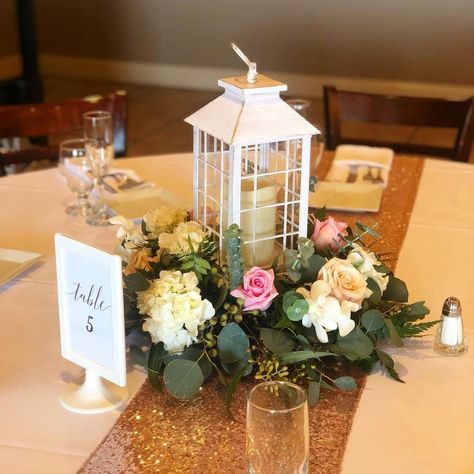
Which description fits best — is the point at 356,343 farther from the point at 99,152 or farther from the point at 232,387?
the point at 99,152

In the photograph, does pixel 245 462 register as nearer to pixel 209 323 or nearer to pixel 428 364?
pixel 209 323

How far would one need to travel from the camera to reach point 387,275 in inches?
51.0

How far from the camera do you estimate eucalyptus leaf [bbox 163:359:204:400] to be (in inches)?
43.8

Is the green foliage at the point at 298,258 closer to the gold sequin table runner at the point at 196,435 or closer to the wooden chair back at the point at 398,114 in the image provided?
the gold sequin table runner at the point at 196,435

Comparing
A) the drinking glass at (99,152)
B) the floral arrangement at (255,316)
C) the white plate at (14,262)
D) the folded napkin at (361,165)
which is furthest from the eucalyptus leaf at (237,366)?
the folded napkin at (361,165)

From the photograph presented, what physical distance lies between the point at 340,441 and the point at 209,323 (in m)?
0.23

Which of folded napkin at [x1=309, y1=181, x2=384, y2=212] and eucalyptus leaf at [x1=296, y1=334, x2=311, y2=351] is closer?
eucalyptus leaf at [x1=296, y1=334, x2=311, y2=351]

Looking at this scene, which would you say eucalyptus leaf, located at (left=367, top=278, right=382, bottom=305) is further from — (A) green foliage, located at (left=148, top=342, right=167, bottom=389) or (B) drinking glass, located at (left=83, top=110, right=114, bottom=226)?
(B) drinking glass, located at (left=83, top=110, right=114, bottom=226)

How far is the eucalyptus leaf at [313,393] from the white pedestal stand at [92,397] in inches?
9.7

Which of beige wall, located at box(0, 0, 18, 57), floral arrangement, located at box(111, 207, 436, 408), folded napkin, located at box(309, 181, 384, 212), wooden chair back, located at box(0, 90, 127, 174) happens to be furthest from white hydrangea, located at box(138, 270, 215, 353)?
beige wall, located at box(0, 0, 18, 57)

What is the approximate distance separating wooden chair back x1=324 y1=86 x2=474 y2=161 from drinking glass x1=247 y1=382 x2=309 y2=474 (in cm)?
168

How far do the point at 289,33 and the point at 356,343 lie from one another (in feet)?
16.3

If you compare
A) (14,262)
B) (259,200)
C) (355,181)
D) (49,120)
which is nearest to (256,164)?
(259,200)

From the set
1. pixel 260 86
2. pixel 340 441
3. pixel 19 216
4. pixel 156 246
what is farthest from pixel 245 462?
pixel 19 216
